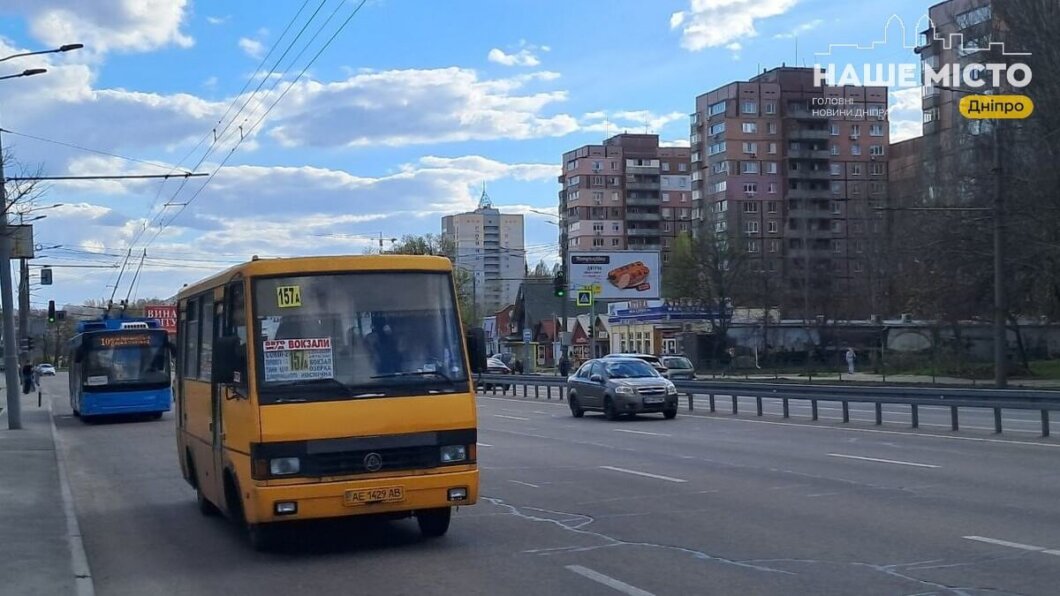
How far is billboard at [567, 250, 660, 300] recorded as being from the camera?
6381 centimetres

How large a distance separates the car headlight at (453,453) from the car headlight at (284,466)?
1252 millimetres

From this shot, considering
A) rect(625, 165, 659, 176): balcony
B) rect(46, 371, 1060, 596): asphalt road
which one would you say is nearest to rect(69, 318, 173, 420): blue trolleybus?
rect(46, 371, 1060, 596): asphalt road

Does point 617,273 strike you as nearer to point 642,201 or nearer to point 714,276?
point 714,276

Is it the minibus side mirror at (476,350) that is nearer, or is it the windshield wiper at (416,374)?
the windshield wiper at (416,374)

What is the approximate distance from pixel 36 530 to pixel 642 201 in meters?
122

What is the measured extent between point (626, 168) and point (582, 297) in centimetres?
7485

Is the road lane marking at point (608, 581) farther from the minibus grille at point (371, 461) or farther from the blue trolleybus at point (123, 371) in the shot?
the blue trolleybus at point (123, 371)

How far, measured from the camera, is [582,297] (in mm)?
59094

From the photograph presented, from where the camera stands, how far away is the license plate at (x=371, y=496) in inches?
387

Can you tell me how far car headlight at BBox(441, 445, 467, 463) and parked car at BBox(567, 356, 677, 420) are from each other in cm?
1941

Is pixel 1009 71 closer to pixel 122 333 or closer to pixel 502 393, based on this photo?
pixel 502 393

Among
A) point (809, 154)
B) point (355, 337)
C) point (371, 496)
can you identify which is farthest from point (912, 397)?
point (809, 154)

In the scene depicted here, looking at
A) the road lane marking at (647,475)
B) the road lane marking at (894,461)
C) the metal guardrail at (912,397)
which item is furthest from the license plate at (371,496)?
the road lane marking at (894,461)

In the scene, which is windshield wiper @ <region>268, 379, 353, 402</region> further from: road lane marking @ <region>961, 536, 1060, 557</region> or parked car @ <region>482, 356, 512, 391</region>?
parked car @ <region>482, 356, 512, 391</region>
